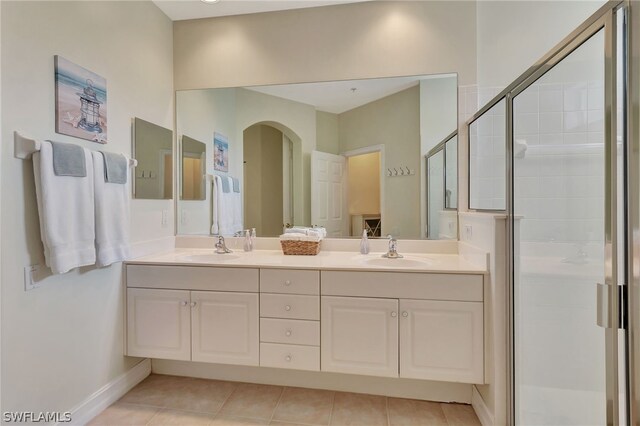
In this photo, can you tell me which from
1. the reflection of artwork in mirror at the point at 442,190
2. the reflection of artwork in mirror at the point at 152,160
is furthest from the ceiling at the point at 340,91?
the reflection of artwork in mirror at the point at 152,160

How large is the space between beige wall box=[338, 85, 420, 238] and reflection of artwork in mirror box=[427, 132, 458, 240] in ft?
0.29

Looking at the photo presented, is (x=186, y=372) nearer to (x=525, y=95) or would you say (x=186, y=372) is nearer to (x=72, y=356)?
(x=72, y=356)

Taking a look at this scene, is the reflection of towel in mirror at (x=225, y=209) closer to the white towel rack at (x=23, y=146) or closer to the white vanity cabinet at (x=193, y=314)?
the white vanity cabinet at (x=193, y=314)

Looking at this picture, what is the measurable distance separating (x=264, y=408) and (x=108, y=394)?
92cm

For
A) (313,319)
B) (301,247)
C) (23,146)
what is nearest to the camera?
(23,146)

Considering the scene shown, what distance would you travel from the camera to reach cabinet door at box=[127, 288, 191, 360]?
1989 millimetres

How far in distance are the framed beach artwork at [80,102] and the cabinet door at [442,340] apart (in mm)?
1964

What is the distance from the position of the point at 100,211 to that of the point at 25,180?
1.11ft

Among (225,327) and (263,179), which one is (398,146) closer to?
(263,179)

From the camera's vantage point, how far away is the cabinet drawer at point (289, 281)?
6.14 ft

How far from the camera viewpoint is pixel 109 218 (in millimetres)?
1787

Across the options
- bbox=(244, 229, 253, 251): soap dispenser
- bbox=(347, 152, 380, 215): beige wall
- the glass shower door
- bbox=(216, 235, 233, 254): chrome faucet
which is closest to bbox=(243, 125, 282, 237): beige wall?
bbox=(244, 229, 253, 251): soap dispenser

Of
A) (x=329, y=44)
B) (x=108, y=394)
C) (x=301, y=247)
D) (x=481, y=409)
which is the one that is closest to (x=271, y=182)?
(x=301, y=247)

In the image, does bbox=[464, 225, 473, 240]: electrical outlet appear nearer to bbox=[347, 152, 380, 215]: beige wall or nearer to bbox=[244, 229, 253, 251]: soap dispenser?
bbox=[347, 152, 380, 215]: beige wall
